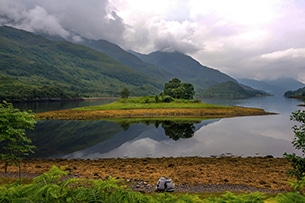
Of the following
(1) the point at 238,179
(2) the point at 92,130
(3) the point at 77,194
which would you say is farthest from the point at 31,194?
(2) the point at 92,130

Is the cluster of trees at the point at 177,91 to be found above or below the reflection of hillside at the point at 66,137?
above

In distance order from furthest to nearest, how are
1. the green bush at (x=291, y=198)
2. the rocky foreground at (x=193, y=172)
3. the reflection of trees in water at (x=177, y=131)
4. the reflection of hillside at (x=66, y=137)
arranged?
1. the reflection of trees in water at (x=177, y=131)
2. the reflection of hillside at (x=66, y=137)
3. the rocky foreground at (x=193, y=172)
4. the green bush at (x=291, y=198)

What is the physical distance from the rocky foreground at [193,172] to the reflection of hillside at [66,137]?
36.6 ft

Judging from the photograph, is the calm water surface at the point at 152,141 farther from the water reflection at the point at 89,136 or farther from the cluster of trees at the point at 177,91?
the cluster of trees at the point at 177,91

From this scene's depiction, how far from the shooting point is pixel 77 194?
19.8ft

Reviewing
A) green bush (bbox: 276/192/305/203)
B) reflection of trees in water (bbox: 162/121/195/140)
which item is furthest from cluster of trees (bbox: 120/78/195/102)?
green bush (bbox: 276/192/305/203)

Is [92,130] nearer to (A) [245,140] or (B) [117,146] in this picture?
(B) [117,146]

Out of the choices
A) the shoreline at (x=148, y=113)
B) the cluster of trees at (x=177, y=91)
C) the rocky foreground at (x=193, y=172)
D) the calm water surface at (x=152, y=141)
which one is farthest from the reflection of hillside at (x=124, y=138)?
the cluster of trees at (x=177, y=91)

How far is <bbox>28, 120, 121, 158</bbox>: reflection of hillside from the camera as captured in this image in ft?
161

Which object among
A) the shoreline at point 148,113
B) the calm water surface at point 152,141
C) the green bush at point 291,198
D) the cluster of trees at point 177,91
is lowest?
the calm water surface at point 152,141

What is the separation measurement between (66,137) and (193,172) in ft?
133

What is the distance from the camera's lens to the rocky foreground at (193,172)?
24.4 metres

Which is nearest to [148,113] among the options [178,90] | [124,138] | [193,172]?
[124,138]

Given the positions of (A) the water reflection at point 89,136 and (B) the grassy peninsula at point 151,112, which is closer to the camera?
(A) the water reflection at point 89,136
